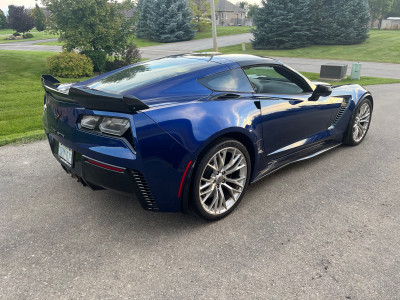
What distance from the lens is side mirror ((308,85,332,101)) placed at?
3785 millimetres

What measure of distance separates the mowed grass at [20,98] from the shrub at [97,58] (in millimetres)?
1895

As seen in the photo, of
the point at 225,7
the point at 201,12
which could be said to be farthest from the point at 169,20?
the point at 225,7

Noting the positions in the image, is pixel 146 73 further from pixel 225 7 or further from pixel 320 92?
pixel 225 7

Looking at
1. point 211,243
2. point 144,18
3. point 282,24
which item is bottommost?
point 211,243

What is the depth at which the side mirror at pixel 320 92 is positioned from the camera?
3.79 meters

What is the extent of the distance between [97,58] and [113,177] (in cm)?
1239

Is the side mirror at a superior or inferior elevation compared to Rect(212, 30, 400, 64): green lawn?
superior

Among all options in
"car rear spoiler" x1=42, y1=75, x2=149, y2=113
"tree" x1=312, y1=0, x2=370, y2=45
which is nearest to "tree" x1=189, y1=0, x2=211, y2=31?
"tree" x1=312, y1=0, x2=370, y2=45

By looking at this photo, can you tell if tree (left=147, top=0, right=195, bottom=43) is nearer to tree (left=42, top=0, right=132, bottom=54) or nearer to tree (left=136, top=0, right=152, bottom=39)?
tree (left=136, top=0, right=152, bottom=39)

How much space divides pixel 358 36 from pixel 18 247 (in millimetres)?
32170

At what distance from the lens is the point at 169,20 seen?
35156 mm

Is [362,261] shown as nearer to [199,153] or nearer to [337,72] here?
[199,153]

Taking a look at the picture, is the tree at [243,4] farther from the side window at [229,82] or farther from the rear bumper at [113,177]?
the rear bumper at [113,177]

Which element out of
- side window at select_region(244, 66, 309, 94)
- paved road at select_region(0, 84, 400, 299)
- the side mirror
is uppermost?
side window at select_region(244, 66, 309, 94)
